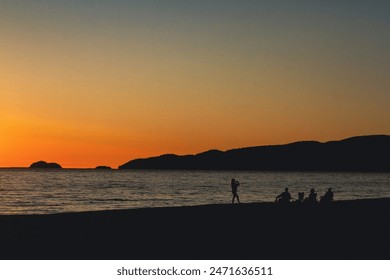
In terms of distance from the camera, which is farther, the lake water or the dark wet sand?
the lake water

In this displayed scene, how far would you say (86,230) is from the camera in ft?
55.9

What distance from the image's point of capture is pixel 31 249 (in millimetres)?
13469

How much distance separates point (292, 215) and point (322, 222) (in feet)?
8.26

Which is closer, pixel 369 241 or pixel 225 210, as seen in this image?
pixel 369 241

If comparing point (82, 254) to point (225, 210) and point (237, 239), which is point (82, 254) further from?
point (225, 210)

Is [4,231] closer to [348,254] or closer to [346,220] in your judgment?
[348,254]

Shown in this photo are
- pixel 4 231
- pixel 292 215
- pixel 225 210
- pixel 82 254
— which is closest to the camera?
pixel 82 254

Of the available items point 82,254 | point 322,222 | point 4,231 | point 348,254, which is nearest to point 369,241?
point 348,254

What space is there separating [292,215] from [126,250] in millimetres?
10484

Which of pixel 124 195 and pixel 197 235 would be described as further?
pixel 124 195

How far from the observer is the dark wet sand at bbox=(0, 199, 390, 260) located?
13117 mm

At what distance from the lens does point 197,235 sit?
53.0 ft
